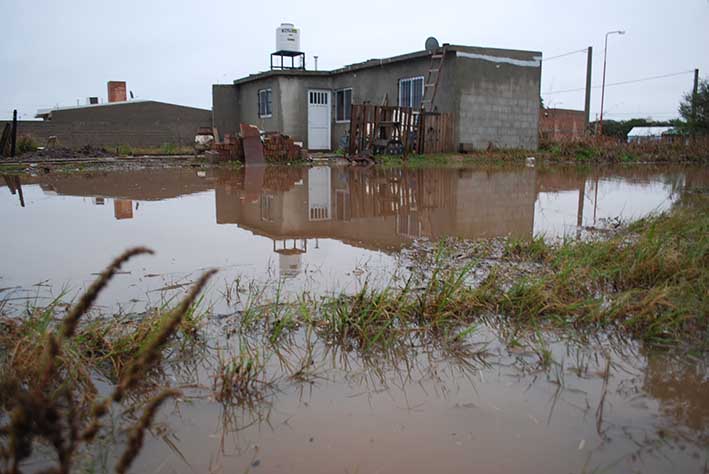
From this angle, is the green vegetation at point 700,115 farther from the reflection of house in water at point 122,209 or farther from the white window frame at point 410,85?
the reflection of house in water at point 122,209

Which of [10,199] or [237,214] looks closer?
[237,214]

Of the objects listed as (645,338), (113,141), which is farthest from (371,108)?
(113,141)

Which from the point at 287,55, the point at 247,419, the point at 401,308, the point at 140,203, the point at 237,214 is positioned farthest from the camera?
the point at 287,55

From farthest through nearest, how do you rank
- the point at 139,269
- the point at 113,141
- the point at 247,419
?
the point at 113,141, the point at 139,269, the point at 247,419

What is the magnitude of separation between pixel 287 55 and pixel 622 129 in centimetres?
3089

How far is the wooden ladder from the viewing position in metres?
16.1

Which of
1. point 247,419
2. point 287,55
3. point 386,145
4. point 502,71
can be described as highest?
point 287,55

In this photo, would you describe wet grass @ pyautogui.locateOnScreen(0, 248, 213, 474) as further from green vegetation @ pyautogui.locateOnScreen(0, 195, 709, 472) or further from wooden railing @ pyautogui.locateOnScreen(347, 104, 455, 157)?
wooden railing @ pyautogui.locateOnScreen(347, 104, 455, 157)

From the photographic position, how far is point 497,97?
1700 cm

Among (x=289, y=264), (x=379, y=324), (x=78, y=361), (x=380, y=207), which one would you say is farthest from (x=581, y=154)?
(x=78, y=361)

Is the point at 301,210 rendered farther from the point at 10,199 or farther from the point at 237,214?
the point at 10,199

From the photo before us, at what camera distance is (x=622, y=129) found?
44125 mm

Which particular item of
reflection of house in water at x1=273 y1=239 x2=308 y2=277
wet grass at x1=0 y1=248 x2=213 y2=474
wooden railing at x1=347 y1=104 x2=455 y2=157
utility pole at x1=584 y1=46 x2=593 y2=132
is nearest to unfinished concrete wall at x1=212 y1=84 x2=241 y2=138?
wooden railing at x1=347 y1=104 x2=455 y2=157

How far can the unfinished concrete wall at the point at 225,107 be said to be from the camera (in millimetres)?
24828
